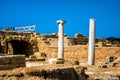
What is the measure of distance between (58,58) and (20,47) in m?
22.5

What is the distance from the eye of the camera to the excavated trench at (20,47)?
120ft

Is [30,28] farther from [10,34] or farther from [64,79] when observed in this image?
[64,79]

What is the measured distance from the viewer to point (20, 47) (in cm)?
4072

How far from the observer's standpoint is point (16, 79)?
8273 mm

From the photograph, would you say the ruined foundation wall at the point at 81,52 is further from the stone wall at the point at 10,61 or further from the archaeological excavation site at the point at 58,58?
the stone wall at the point at 10,61

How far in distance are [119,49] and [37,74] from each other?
2046cm

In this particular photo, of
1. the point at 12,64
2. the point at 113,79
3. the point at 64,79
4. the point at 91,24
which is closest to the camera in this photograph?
the point at 64,79

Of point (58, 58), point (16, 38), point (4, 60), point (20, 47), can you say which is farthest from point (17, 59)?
point (20, 47)

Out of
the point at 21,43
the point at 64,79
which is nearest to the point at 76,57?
the point at 21,43

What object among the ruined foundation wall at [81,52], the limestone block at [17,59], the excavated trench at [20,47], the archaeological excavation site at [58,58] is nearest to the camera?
the archaeological excavation site at [58,58]

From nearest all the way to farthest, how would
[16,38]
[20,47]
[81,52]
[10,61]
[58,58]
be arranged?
[10,61] → [58,58] → [81,52] → [16,38] → [20,47]

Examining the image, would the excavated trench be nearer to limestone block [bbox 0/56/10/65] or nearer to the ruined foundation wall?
the ruined foundation wall

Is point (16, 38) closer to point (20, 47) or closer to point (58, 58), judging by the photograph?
point (20, 47)

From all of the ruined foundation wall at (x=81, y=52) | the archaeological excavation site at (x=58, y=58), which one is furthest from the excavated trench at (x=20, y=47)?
the ruined foundation wall at (x=81, y=52)
